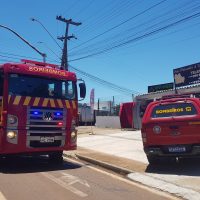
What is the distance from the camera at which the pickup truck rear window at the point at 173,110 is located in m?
12.7

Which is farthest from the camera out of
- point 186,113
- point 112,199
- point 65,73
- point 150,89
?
point 150,89

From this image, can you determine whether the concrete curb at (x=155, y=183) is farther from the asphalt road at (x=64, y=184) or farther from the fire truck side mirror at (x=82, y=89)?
the fire truck side mirror at (x=82, y=89)

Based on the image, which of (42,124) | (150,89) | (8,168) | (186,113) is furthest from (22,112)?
(150,89)

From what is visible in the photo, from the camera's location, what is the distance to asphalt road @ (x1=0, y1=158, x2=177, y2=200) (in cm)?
930

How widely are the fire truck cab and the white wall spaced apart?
78.8 ft

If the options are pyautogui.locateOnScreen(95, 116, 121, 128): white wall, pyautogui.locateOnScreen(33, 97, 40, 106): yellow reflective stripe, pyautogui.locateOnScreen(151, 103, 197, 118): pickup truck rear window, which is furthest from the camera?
pyautogui.locateOnScreen(95, 116, 121, 128): white wall

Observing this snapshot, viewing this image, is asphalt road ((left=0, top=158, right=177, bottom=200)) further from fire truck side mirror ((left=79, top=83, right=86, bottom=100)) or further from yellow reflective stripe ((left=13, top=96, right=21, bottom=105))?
fire truck side mirror ((left=79, top=83, right=86, bottom=100))

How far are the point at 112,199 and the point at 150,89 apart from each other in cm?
3118

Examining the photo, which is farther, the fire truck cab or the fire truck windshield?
the fire truck windshield

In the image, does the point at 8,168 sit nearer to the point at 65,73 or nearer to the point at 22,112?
the point at 22,112

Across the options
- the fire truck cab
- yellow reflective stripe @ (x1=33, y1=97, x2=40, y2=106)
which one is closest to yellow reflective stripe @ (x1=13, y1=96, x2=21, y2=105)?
yellow reflective stripe @ (x1=33, y1=97, x2=40, y2=106)

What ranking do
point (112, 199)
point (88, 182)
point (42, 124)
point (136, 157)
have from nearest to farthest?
point (112, 199), point (88, 182), point (42, 124), point (136, 157)

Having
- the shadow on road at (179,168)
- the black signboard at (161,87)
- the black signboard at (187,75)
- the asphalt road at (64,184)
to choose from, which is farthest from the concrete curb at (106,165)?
the black signboard at (161,87)

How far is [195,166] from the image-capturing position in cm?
1323
